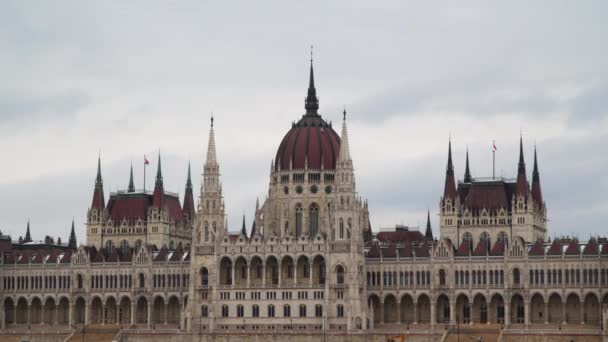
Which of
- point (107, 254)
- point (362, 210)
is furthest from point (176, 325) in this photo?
point (362, 210)

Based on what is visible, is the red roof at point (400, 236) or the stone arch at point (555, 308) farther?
the red roof at point (400, 236)

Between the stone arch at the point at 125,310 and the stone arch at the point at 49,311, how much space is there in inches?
432

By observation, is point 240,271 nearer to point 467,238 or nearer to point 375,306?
point 375,306

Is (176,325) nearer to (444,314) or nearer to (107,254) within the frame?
(107,254)

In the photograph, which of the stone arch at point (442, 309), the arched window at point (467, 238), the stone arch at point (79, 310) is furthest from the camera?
the stone arch at point (79, 310)

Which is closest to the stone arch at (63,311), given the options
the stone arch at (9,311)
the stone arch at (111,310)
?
the stone arch at (111,310)

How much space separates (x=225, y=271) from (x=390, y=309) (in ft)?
73.3

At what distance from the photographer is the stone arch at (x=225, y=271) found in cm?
17125

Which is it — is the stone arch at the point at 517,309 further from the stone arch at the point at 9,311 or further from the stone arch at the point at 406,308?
the stone arch at the point at 9,311

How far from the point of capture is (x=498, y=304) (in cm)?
16450

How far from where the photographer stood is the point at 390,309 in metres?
170

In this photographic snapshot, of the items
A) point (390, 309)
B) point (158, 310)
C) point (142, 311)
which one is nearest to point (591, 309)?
point (390, 309)

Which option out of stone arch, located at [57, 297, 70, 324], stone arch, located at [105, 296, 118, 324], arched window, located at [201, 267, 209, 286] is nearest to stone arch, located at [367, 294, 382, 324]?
arched window, located at [201, 267, 209, 286]

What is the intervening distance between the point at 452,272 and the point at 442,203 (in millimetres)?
14471
